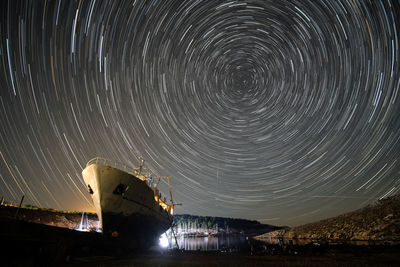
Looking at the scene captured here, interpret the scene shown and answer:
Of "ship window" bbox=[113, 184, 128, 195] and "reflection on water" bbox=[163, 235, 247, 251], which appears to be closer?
"ship window" bbox=[113, 184, 128, 195]

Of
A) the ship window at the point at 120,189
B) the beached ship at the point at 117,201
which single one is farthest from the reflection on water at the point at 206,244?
the ship window at the point at 120,189

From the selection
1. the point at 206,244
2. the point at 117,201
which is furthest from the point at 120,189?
the point at 206,244

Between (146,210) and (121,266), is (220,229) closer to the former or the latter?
(146,210)

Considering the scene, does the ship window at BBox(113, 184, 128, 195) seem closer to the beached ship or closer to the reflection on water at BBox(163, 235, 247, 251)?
the beached ship

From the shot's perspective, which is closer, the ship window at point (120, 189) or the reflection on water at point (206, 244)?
the ship window at point (120, 189)

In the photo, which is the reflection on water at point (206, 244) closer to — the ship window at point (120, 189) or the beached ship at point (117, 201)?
the beached ship at point (117, 201)

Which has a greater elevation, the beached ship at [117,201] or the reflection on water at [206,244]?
the beached ship at [117,201]

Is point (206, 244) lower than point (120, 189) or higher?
lower

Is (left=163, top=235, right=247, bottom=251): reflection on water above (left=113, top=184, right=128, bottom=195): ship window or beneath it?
beneath

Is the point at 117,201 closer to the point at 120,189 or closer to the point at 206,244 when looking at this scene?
the point at 120,189

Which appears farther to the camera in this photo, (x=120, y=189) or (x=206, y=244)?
(x=206, y=244)

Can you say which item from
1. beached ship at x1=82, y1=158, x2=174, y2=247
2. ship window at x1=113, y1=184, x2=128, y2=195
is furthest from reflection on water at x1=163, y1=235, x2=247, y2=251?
ship window at x1=113, y1=184, x2=128, y2=195

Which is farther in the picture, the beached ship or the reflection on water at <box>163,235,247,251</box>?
the reflection on water at <box>163,235,247,251</box>

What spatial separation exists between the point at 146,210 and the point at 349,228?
54954 mm
